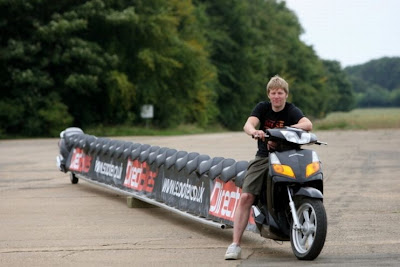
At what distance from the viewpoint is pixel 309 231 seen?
7.75 metres

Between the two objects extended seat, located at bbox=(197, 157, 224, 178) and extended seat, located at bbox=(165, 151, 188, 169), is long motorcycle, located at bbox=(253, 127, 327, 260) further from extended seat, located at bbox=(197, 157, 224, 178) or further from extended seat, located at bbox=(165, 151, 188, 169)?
extended seat, located at bbox=(165, 151, 188, 169)

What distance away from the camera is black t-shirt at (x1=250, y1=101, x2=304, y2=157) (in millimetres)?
8305

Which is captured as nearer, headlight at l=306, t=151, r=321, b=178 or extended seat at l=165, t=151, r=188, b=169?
headlight at l=306, t=151, r=321, b=178

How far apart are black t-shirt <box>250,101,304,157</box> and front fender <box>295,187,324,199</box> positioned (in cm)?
61

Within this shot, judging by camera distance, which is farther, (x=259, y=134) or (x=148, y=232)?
(x=148, y=232)

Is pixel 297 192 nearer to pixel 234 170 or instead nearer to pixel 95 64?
pixel 234 170

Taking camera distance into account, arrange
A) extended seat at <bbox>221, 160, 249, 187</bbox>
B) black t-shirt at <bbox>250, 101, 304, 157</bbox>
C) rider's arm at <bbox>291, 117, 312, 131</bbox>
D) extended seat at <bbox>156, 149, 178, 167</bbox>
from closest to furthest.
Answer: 1. rider's arm at <bbox>291, 117, 312, 131</bbox>
2. black t-shirt at <bbox>250, 101, 304, 157</bbox>
3. extended seat at <bbox>221, 160, 249, 187</bbox>
4. extended seat at <bbox>156, 149, 178, 167</bbox>

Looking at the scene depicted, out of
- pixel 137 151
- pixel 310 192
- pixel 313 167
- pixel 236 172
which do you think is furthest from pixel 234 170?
pixel 137 151

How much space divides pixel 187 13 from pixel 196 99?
6.63 meters

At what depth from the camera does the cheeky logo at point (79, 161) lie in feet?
52.3

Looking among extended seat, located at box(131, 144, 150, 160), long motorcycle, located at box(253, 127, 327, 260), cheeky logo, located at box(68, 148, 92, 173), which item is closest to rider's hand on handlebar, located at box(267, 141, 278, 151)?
long motorcycle, located at box(253, 127, 327, 260)

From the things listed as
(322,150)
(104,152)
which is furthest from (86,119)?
(104,152)

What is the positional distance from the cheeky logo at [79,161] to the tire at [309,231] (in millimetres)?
8375

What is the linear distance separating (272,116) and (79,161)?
28.3ft
